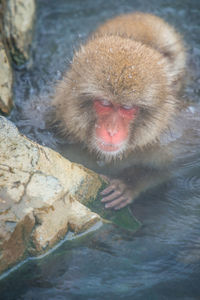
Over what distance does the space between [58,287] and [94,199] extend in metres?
1.09

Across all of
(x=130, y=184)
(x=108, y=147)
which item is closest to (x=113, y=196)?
(x=130, y=184)

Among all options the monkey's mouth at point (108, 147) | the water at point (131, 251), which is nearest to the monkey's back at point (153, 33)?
the water at point (131, 251)

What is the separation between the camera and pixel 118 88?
3820mm

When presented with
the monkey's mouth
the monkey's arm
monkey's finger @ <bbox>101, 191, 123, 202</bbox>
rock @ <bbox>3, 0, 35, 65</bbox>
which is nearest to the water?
the monkey's arm

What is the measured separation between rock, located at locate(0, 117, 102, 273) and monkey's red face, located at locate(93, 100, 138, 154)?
56 centimetres

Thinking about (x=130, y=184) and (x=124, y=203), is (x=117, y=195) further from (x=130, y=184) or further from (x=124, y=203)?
(x=130, y=184)

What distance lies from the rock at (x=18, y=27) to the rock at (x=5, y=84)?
81cm

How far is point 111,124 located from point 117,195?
2.48 ft

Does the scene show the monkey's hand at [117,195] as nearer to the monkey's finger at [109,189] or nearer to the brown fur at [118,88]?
the monkey's finger at [109,189]

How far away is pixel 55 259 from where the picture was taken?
3152 millimetres

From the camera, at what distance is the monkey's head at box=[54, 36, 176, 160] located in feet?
12.7

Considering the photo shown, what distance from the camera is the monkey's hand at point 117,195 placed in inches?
158

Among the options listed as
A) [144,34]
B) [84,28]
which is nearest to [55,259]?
[144,34]

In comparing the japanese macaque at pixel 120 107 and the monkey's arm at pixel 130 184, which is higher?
the japanese macaque at pixel 120 107
